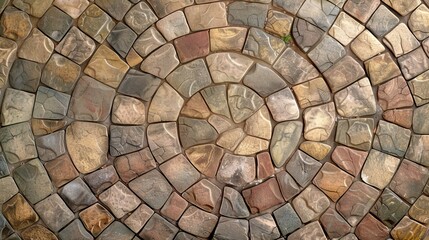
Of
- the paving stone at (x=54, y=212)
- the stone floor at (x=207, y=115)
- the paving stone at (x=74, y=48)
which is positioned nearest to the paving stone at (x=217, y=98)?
the stone floor at (x=207, y=115)

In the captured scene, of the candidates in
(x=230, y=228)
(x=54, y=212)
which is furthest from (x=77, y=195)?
(x=230, y=228)

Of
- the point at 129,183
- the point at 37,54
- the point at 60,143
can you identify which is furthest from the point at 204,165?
the point at 37,54

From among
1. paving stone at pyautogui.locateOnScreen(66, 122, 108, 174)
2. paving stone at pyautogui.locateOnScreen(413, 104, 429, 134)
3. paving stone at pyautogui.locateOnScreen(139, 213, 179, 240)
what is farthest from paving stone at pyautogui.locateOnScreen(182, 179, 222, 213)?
paving stone at pyautogui.locateOnScreen(413, 104, 429, 134)

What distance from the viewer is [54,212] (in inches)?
87.2

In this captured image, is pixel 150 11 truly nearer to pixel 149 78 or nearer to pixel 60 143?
pixel 149 78

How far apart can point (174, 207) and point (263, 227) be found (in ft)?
1.10

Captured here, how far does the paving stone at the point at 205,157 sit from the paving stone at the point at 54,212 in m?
0.49

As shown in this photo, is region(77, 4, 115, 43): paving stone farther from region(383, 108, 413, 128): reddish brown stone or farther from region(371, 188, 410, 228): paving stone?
region(371, 188, 410, 228): paving stone

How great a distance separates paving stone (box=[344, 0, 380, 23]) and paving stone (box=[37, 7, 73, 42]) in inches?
39.9

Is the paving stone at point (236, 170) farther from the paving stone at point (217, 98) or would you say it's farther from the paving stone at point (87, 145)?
the paving stone at point (87, 145)

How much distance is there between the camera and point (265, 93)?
2.19 meters

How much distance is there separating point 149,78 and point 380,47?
0.85 meters

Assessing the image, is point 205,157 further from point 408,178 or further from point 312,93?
point 408,178

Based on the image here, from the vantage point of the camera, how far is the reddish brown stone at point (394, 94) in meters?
2.20
